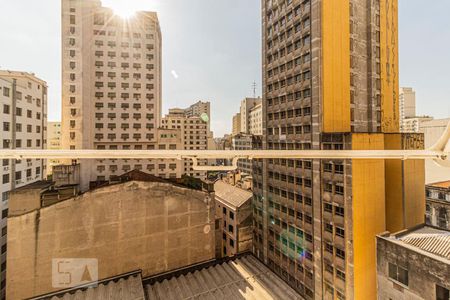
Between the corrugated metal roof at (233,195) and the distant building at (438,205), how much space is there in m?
32.8

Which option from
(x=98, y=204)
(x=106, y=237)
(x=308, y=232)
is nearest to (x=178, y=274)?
(x=106, y=237)

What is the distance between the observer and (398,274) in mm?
18516

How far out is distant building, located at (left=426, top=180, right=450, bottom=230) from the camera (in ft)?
123

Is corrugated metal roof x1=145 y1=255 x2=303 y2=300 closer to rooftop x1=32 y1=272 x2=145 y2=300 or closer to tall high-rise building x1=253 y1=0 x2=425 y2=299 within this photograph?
rooftop x1=32 y1=272 x2=145 y2=300

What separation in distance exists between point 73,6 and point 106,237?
48620mm

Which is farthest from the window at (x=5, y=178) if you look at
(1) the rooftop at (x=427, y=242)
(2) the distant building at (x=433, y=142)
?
(2) the distant building at (x=433, y=142)

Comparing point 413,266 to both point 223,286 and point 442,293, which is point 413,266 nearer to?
point 442,293

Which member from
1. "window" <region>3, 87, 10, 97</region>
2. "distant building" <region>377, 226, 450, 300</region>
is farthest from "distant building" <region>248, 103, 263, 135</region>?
"window" <region>3, 87, 10, 97</region>

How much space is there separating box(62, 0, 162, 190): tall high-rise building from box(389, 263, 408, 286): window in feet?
153

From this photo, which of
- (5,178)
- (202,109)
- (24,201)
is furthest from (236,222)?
(202,109)

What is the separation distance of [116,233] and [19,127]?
27271 millimetres

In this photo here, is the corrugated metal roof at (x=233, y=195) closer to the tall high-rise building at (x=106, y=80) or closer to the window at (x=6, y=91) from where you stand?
the tall high-rise building at (x=106, y=80)

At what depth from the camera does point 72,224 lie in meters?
22.0

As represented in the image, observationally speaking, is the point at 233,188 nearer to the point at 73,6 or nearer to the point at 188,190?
A: the point at 188,190
